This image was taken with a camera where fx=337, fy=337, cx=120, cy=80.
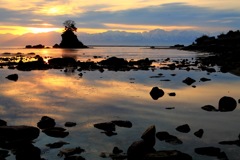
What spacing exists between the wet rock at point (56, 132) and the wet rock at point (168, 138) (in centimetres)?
593

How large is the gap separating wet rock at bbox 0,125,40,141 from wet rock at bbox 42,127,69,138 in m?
1.20

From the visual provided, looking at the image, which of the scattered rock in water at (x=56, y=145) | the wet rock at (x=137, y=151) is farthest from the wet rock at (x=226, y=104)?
the scattered rock in water at (x=56, y=145)

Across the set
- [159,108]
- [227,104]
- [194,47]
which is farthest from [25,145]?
[194,47]

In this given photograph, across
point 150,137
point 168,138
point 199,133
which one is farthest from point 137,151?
point 199,133

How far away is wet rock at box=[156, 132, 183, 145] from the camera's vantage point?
19.7 metres

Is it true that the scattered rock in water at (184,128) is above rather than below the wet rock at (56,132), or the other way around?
above

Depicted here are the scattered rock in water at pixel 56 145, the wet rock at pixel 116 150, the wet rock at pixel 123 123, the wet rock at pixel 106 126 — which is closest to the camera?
the wet rock at pixel 116 150

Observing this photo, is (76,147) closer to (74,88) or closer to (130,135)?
(130,135)

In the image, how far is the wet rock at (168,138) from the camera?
19.7 meters

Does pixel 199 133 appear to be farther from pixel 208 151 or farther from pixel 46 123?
pixel 46 123

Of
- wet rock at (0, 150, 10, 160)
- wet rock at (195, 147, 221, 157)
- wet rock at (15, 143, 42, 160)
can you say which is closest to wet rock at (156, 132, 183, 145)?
wet rock at (195, 147, 221, 157)

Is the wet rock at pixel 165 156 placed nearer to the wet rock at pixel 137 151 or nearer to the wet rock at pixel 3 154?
the wet rock at pixel 137 151

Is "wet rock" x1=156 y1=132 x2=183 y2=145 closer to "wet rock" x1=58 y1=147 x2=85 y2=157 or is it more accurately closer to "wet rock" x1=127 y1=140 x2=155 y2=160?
"wet rock" x1=127 y1=140 x2=155 y2=160

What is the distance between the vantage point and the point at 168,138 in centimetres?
2023
